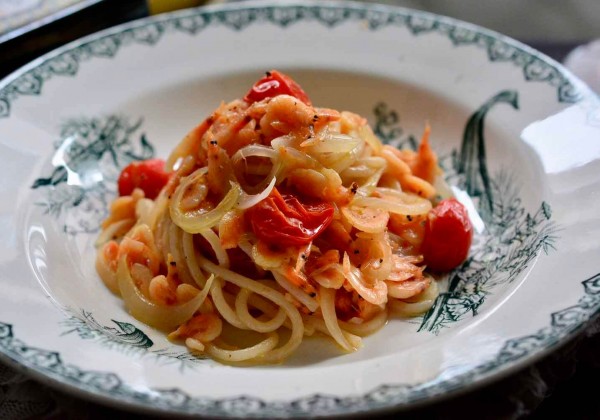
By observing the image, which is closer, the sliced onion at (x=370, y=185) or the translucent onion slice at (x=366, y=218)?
the translucent onion slice at (x=366, y=218)

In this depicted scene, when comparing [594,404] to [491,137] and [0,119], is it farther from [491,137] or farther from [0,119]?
[0,119]

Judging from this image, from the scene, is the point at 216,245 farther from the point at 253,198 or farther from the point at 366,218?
the point at 366,218

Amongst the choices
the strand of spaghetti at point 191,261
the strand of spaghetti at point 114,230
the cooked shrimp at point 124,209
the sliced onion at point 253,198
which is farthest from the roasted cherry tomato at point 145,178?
the sliced onion at point 253,198

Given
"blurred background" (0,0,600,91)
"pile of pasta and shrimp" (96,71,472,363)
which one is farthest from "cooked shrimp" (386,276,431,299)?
"blurred background" (0,0,600,91)

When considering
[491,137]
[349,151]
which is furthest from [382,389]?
[491,137]

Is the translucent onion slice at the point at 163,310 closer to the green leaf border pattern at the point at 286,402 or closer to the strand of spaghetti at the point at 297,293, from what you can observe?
the strand of spaghetti at the point at 297,293

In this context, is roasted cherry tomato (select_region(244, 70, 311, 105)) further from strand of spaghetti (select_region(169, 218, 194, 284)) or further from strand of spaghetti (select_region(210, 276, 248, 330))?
strand of spaghetti (select_region(210, 276, 248, 330))
